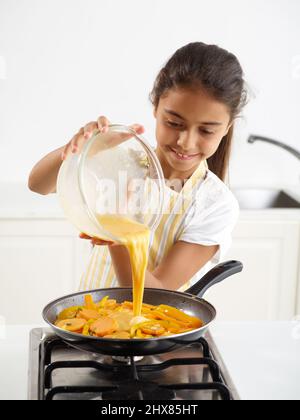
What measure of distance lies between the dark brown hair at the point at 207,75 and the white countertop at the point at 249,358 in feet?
1.61

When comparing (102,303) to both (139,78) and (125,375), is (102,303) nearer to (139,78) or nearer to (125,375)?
(125,375)

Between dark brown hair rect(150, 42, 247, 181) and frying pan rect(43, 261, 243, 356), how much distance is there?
1.34 feet

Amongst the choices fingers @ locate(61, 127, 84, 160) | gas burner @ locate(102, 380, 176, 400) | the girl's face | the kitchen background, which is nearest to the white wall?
the kitchen background

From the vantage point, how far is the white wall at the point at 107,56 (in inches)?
105

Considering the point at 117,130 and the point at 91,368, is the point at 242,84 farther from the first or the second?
the point at 91,368

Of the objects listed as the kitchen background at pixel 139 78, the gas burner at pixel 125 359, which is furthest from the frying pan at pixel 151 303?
the kitchen background at pixel 139 78

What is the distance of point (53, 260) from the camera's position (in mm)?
2408

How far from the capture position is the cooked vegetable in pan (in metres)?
1.04

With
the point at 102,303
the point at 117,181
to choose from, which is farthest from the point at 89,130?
the point at 102,303

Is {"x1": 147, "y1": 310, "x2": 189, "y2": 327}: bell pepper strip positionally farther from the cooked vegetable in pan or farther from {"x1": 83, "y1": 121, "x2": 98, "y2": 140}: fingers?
{"x1": 83, "y1": 121, "x2": 98, "y2": 140}: fingers

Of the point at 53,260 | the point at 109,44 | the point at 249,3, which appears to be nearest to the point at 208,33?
the point at 249,3

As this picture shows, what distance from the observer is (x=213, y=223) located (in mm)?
1586

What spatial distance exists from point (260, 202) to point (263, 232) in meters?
0.46
